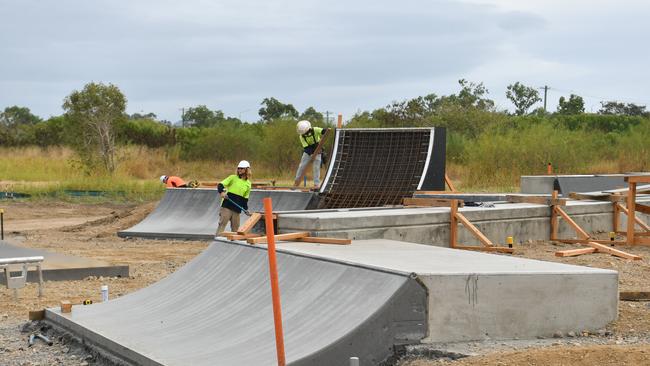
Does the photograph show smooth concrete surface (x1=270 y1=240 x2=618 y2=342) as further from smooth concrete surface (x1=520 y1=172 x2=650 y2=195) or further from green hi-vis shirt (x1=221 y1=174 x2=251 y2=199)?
smooth concrete surface (x1=520 y1=172 x2=650 y2=195)

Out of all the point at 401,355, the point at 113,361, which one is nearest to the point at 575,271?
the point at 401,355

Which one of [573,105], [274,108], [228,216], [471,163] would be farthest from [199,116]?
[228,216]

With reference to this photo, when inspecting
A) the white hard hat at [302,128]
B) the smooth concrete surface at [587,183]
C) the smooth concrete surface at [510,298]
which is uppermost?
the white hard hat at [302,128]

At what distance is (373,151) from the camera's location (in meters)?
18.7

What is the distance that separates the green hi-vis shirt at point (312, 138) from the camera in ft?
65.7

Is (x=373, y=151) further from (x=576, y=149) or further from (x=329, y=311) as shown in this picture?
(x=576, y=149)

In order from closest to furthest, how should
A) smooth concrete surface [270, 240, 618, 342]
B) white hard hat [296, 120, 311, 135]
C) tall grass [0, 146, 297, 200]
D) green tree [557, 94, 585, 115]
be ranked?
smooth concrete surface [270, 240, 618, 342] → white hard hat [296, 120, 311, 135] → tall grass [0, 146, 297, 200] → green tree [557, 94, 585, 115]

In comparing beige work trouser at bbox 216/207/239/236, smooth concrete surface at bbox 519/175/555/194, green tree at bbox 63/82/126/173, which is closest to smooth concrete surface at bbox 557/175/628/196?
smooth concrete surface at bbox 519/175/555/194

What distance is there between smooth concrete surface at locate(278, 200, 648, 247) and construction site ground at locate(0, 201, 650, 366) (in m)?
0.41

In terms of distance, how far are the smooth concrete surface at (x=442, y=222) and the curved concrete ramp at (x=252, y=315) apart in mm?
1257

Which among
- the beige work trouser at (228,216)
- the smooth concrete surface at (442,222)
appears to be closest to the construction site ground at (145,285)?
the smooth concrete surface at (442,222)

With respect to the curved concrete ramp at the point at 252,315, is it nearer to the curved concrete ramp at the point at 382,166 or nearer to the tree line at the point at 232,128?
the curved concrete ramp at the point at 382,166

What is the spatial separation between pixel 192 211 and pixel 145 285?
7.49 meters

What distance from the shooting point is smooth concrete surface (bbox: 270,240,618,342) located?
722 cm
